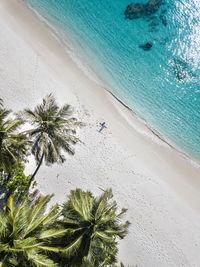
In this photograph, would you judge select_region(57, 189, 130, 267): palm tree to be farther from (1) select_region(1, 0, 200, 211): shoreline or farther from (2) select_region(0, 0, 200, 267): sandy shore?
(1) select_region(1, 0, 200, 211): shoreline

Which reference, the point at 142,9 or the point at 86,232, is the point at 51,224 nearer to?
the point at 86,232

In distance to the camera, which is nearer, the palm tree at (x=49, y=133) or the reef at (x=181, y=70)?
the palm tree at (x=49, y=133)

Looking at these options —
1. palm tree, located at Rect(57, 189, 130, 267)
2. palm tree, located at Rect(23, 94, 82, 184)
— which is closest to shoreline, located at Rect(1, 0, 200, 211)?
palm tree, located at Rect(23, 94, 82, 184)

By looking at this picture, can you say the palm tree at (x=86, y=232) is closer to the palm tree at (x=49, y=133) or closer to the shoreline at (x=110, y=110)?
the palm tree at (x=49, y=133)

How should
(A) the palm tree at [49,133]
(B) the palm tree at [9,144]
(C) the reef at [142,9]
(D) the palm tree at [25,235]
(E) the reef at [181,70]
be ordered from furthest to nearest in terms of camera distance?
(C) the reef at [142,9] < (E) the reef at [181,70] < (A) the palm tree at [49,133] < (B) the palm tree at [9,144] < (D) the palm tree at [25,235]

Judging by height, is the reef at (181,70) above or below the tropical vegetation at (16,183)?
above

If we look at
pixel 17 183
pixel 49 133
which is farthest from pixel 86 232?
pixel 17 183

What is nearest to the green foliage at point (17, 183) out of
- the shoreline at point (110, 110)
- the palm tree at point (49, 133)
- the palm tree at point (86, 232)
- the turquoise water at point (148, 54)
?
the palm tree at point (49, 133)
